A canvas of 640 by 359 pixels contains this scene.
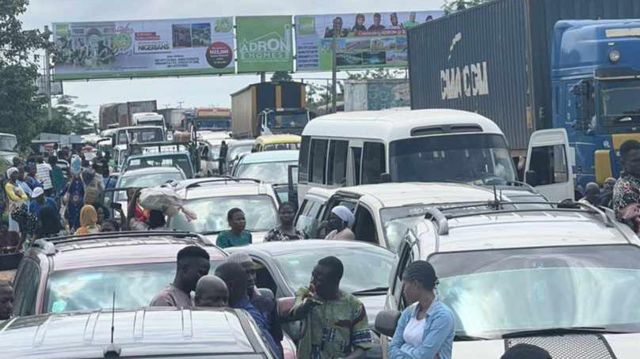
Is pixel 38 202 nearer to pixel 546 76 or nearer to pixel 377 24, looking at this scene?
pixel 546 76

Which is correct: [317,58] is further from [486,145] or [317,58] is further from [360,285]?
[360,285]

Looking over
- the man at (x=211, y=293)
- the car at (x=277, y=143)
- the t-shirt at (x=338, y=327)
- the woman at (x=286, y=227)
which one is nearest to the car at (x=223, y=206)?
the woman at (x=286, y=227)

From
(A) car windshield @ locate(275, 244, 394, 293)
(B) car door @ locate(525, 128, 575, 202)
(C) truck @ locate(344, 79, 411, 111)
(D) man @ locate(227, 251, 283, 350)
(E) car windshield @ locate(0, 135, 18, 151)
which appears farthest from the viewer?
(C) truck @ locate(344, 79, 411, 111)

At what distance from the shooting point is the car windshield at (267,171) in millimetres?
26069

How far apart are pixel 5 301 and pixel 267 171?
1794 centimetres

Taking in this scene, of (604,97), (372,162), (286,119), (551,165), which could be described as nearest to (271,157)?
(604,97)

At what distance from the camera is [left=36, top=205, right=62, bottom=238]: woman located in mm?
19500

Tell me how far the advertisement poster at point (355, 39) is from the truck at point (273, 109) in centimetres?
1749

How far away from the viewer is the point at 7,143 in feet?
140

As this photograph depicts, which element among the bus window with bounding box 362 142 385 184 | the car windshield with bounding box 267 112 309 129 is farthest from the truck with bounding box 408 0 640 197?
the car windshield with bounding box 267 112 309 129

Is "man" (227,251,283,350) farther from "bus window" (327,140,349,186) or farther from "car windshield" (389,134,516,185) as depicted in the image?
"bus window" (327,140,349,186)

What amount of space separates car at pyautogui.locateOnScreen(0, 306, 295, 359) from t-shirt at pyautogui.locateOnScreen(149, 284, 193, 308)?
6.22 feet

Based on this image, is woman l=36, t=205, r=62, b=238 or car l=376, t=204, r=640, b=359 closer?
car l=376, t=204, r=640, b=359

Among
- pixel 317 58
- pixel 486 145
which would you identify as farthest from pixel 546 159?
pixel 317 58
